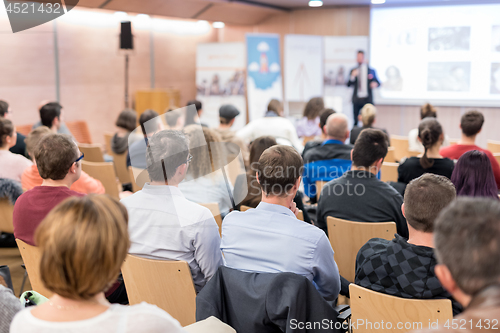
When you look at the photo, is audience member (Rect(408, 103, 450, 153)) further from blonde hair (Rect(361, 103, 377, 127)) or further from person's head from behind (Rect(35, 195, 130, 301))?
person's head from behind (Rect(35, 195, 130, 301))

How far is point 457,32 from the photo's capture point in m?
8.51

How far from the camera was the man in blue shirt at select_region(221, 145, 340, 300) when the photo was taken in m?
1.68

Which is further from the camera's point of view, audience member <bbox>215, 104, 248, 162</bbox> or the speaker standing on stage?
the speaker standing on stage

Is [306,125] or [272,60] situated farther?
[272,60]

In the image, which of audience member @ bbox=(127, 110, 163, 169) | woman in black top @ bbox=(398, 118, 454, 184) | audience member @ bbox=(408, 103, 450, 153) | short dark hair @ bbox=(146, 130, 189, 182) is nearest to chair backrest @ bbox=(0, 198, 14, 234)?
audience member @ bbox=(127, 110, 163, 169)

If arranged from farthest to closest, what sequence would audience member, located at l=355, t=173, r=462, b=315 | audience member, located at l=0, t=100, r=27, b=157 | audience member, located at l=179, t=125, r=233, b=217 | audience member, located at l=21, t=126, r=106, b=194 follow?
1. audience member, located at l=0, t=100, r=27, b=157
2. audience member, located at l=21, t=126, r=106, b=194
3. audience member, located at l=179, t=125, r=233, b=217
4. audience member, located at l=355, t=173, r=462, b=315

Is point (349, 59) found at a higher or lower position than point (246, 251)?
higher

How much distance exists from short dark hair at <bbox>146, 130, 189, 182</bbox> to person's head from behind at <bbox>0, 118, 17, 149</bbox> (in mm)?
1950

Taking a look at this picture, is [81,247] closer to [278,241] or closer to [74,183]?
[278,241]

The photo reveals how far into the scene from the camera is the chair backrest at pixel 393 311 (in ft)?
4.67

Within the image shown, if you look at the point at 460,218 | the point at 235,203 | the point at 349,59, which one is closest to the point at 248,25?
the point at 349,59

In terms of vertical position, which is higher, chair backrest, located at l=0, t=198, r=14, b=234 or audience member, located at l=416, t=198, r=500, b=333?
audience member, located at l=416, t=198, r=500, b=333

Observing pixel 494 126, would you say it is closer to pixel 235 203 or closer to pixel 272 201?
pixel 235 203

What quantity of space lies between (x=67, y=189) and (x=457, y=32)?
27.9 feet
